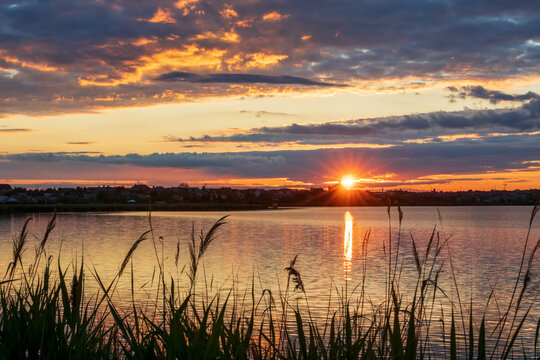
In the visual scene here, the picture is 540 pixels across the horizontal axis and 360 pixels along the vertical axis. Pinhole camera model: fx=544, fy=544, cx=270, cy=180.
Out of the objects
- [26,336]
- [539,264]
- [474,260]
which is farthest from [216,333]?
[474,260]

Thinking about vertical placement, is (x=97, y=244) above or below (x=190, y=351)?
below

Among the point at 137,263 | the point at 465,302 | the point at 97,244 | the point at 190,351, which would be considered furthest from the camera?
the point at 97,244

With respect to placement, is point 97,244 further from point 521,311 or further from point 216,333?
point 216,333

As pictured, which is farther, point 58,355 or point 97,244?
point 97,244

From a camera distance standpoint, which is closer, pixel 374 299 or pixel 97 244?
pixel 374 299

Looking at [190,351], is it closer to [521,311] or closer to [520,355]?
[520,355]

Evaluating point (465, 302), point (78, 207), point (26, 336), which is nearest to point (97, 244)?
point (465, 302)

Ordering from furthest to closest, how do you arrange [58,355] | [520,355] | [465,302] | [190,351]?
[465,302], [520,355], [58,355], [190,351]

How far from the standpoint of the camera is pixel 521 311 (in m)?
Result: 25.3

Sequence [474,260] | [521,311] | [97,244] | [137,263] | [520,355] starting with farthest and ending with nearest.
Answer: [97,244] → [474,260] → [137,263] → [521,311] → [520,355]

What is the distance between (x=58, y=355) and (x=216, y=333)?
2.20m

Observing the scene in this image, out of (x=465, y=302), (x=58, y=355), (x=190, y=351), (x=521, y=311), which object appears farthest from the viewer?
(x=465, y=302)

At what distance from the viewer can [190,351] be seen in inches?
210

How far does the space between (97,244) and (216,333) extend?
55256 millimetres
